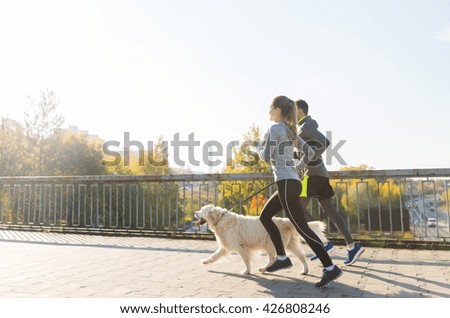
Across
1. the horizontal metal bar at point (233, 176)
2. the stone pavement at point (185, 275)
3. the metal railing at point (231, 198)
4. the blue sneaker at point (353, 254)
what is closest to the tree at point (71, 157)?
the metal railing at point (231, 198)

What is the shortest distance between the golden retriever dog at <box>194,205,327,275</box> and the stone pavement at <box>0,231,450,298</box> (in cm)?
22

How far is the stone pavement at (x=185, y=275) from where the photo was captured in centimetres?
393

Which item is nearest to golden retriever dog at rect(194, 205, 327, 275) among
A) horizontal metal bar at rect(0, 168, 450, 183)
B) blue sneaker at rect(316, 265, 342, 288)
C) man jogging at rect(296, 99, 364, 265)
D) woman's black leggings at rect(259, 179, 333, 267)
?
man jogging at rect(296, 99, 364, 265)

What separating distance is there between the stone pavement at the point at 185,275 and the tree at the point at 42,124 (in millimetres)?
39402

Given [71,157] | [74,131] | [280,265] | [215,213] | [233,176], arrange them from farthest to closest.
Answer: [74,131], [71,157], [233,176], [215,213], [280,265]

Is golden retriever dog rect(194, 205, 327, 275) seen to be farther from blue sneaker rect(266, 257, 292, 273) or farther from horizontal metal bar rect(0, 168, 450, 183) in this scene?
horizontal metal bar rect(0, 168, 450, 183)

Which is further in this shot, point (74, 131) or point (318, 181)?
point (74, 131)

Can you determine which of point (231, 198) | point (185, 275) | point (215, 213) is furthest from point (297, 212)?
point (231, 198)

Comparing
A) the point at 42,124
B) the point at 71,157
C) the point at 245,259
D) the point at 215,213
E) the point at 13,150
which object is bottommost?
the point at 245,259

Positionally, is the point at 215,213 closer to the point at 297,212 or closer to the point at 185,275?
the point at 185,275

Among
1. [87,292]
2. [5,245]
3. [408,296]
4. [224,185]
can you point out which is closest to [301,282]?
[408,296]

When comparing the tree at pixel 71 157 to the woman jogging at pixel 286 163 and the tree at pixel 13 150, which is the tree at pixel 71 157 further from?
the woman jogging at pixel 286 163

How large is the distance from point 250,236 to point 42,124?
44.5m

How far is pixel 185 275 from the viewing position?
189 inches
